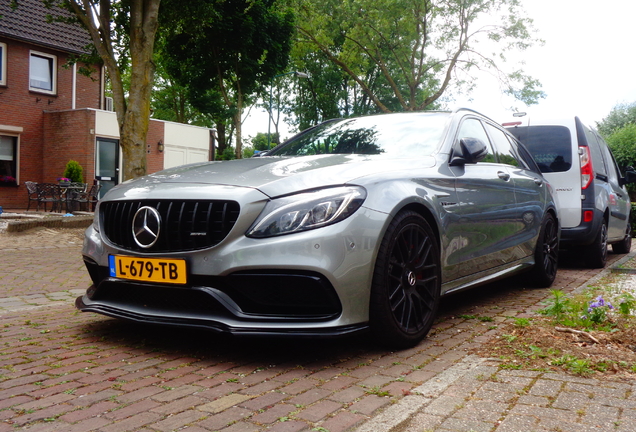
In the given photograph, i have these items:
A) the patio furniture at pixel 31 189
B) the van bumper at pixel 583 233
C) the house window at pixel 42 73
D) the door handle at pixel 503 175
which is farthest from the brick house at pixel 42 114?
the door handle at pixel 503 175

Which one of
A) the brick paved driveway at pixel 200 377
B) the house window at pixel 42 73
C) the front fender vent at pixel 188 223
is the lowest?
the brick paved driveway at pixel 200 377

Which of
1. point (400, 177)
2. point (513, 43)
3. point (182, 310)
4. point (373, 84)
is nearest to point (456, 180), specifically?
point (400, 177)

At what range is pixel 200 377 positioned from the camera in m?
3.03

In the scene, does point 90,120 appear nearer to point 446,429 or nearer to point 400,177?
point 400,177

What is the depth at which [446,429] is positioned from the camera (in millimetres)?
2393

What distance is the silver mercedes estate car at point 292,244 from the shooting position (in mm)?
3100

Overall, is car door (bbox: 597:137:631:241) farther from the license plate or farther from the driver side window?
the license plate

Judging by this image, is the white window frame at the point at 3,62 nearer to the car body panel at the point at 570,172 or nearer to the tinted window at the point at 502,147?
the car body panel at the point at 570,172

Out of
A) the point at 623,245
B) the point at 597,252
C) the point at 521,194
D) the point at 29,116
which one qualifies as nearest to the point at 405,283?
the point at 521,194

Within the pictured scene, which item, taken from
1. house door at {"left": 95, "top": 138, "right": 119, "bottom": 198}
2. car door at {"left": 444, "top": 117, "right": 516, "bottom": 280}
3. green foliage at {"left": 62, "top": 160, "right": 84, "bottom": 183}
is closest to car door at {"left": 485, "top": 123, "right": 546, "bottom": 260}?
car door at {"left": 444, "top": 117, "right": 516, "bottom": 280}

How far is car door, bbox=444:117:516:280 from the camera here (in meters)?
4.18

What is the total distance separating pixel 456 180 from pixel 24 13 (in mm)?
21104

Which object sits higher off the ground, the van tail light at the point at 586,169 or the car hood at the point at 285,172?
the van tail light at the point at 586,169

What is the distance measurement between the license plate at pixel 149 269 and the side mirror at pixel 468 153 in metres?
2.11
